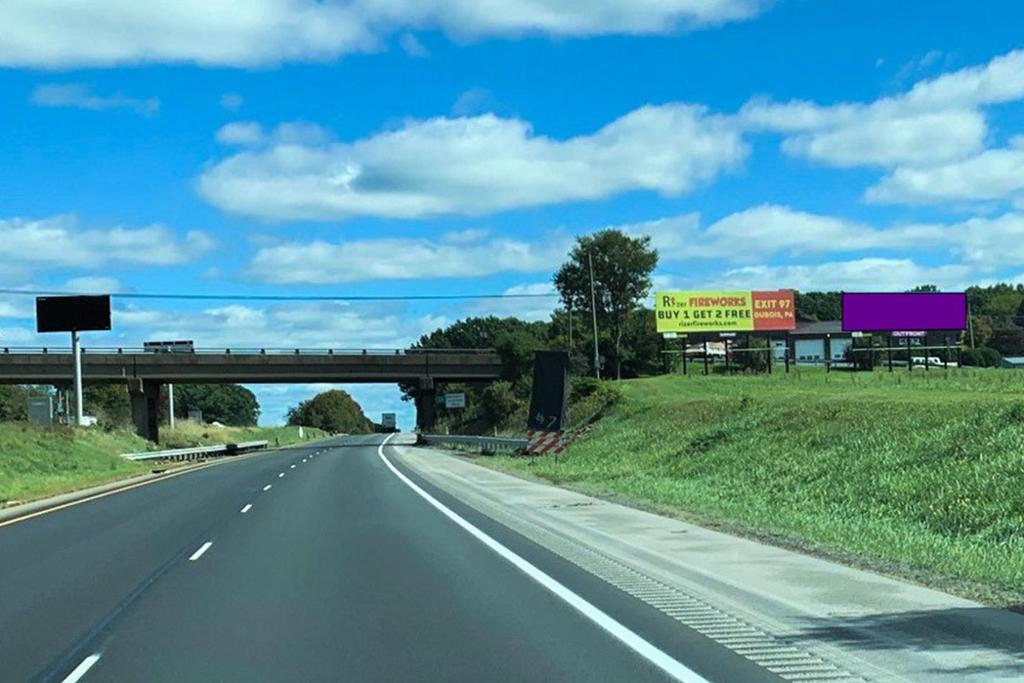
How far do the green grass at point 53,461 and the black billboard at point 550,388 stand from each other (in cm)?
1651

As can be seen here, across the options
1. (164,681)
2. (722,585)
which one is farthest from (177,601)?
(722,585)

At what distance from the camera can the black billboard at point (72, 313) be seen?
72.3 metres

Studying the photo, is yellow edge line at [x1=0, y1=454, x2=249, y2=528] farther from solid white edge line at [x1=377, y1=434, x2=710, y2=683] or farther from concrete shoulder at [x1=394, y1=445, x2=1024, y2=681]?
concrete shoulder at [x1=394, y1=445, x2=1024, y2=681]

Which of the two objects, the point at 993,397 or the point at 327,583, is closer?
the point at 327,583

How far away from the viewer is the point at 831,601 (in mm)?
10898

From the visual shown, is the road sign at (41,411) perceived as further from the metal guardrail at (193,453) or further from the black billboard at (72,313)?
the metal guardrail at (193,453)

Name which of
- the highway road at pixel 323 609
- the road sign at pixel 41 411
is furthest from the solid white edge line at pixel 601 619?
the road sign at pixel 41 411

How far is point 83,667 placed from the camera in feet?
29.2

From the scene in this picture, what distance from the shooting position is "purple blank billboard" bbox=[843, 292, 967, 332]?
7644cm

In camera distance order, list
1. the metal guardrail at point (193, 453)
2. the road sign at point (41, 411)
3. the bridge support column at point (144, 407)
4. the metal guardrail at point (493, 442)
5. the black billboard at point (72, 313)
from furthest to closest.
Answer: the bridge support column at point (144, 407) < the black billboard at point (72, 313) < the road sign at point (41, 411) < the metal guardrail at point (193, 453) < the metal guardrail at point (493, 442)

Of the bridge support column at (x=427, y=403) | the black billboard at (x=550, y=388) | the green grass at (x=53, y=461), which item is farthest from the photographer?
the bridge support column at (x=427, y=403)

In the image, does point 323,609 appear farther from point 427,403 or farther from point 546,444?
point 427,403

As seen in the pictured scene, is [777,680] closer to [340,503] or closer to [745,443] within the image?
[340,503]

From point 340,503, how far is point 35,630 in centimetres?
1622
